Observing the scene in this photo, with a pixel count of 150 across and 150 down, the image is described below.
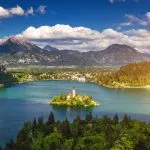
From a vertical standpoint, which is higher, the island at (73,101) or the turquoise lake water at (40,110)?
the island at (73,101)

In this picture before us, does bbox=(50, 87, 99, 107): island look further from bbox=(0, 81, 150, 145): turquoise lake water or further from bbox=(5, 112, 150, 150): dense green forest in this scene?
bbox=(5, 112, 150, 150): dense green forest

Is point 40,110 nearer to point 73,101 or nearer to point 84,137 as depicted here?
point 73,101

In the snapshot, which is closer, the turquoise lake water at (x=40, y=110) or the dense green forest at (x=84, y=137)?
the dense green forest at (x=84, y=137)

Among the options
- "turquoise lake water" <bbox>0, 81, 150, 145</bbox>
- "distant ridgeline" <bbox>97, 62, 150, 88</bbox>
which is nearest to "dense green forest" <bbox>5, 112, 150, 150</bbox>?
"turquoise lake water" <bbox>0, 81, 150, 145</bbox>

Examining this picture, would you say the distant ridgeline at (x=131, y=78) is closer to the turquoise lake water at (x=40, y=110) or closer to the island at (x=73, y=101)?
the turquoise lake water at (x=40, y=110)

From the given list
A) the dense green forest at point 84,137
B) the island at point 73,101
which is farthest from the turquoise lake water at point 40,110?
the dense green forest at point 84,137

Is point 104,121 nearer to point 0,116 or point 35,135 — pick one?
point 35,135

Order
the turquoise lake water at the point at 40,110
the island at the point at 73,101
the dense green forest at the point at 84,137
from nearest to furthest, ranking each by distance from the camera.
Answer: the dense green forest at the point at 84,137, the turquoise lake water at the point at 40,110, the island at the point at 73,101
